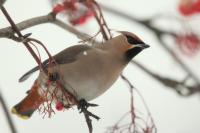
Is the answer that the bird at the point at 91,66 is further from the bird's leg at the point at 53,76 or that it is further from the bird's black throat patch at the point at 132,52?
the bird's leg at the point at 53,76

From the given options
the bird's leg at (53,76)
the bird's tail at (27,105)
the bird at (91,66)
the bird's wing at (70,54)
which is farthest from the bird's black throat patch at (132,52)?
the bird's leg at (53,76)

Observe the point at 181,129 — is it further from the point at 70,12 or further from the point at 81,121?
the point at 70,12

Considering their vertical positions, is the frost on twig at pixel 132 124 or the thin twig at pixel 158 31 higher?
the thin twig at pixel 158 31

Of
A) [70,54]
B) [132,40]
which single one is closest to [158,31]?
[132,40]

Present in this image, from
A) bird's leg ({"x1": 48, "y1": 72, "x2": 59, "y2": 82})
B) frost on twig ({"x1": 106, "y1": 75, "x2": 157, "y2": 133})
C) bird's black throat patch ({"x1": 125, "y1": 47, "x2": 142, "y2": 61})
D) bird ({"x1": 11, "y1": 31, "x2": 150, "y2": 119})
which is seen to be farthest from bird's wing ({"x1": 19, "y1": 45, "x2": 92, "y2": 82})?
bird's leg ({"x1": 48, "y1": 72, "x2": 59, "y2": 82})

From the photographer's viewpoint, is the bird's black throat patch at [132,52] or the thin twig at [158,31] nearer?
the thin twig at [158,31]

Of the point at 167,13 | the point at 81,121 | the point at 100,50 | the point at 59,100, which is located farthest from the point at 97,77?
the point at 81,121

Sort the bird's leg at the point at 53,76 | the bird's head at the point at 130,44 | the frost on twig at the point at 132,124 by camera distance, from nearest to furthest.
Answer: the bird's leg at the point at 53,76, the frost on twig at the point at 132,124, the bird's head at the point at 130,44
